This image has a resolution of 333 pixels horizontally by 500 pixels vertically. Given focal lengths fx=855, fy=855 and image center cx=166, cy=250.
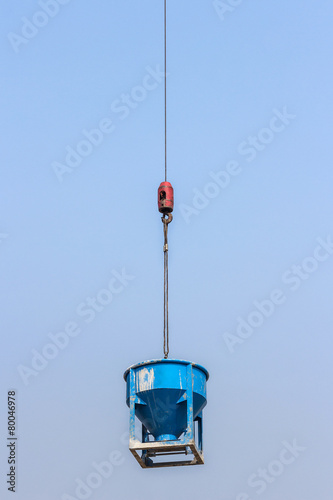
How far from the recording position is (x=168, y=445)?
41.0 feet

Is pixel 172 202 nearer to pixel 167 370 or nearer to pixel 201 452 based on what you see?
pixel 167 370

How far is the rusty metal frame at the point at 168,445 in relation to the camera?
12477 millimetres

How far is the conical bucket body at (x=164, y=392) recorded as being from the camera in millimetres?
12766

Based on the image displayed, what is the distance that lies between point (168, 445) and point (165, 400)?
68 cm

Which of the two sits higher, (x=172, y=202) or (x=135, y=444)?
(x=172, y=202)

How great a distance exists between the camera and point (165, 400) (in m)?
12.8

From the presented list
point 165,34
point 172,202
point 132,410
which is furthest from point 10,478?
point 165,34

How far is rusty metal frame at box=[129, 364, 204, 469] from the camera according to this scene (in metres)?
12.5

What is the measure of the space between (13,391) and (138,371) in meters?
5.67

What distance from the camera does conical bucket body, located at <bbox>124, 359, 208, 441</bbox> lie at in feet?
41.9

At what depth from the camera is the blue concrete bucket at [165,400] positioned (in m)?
12.7

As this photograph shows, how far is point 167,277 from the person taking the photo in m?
13.8

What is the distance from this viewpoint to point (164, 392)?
12.7m

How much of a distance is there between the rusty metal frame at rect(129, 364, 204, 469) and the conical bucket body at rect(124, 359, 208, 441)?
0.02m
